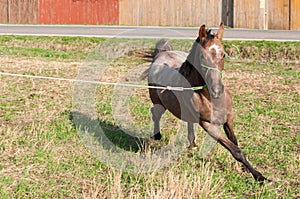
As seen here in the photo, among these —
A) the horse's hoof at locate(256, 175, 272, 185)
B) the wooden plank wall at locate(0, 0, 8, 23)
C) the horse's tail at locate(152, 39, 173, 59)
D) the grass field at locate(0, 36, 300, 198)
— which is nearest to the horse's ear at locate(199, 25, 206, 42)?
the grass field at locate(0, 36, 300, 198)

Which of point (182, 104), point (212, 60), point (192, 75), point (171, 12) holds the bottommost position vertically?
point (182, 104)

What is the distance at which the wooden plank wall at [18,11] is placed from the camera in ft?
101

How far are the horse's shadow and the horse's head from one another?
1.83m

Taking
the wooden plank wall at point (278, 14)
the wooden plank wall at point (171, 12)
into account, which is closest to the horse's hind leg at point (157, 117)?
the wooden plank wall at point (278, 14)

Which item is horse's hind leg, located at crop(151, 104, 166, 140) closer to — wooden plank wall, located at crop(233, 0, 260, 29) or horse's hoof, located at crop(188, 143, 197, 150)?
horse's hoof, located at crop(188, 143, 197, 150)

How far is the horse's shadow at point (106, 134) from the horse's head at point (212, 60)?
1.83 meters

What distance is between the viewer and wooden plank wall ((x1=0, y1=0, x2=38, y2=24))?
3089 cm

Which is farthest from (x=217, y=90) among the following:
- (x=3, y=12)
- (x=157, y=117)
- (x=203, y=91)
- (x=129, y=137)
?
(x=3, y=12)

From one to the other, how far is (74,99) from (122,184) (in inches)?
201

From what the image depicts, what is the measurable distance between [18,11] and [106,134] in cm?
2315

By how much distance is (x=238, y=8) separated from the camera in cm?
2831

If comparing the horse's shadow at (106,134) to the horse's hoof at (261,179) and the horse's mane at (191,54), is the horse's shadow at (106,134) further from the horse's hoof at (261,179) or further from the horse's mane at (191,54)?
the horse's hoof at (261,179)

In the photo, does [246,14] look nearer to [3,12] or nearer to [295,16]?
[295,16]

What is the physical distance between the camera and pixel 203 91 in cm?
739
